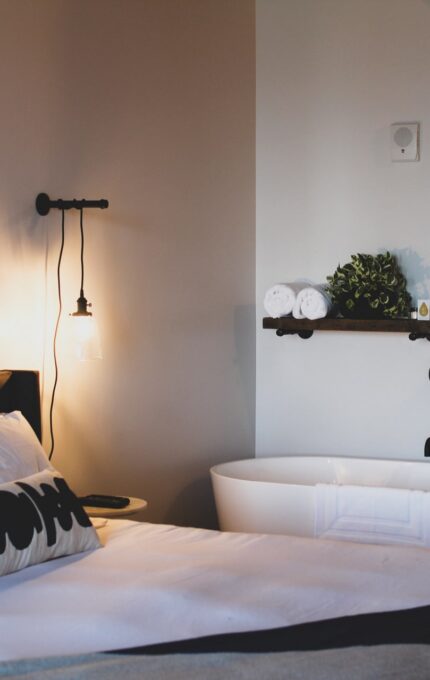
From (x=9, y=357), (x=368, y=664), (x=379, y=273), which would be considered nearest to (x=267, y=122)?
(x=379, y=273)

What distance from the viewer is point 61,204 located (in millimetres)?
3072

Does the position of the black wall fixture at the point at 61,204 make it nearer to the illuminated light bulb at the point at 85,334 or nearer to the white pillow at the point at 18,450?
the illuminated light bulb at the point at 85,334

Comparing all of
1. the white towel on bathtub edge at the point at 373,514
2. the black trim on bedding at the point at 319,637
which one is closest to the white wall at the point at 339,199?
the white towel on bathtub edge at the point at 373,514

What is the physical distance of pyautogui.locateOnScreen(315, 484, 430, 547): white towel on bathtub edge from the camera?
11.1 feet

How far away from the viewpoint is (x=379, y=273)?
393 centimetres

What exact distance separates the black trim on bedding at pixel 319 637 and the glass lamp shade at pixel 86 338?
1404 mm

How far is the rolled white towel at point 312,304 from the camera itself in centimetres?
388

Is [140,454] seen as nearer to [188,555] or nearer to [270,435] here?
[270,435]

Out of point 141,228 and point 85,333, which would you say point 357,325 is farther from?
point 85,333

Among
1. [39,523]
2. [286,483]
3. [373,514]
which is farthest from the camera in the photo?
[286,483]

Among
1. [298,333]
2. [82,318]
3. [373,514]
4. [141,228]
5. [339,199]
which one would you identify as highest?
[339,199]

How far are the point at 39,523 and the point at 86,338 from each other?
0.86 m

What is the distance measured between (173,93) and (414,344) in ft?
5.04

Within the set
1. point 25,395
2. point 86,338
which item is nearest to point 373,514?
point 86,338
